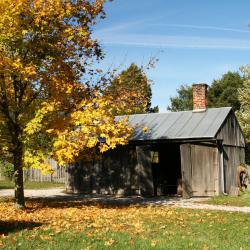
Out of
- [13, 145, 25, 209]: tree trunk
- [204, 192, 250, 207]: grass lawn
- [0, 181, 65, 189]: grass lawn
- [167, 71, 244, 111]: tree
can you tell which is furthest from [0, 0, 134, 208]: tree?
[167, 71, 244, 111]: tree

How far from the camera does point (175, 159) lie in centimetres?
2723

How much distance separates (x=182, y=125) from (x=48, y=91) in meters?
9.83

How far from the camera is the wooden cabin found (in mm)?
23062

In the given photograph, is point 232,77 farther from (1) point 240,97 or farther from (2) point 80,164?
(2) point 80,164

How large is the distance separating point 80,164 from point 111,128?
11756 millimetres

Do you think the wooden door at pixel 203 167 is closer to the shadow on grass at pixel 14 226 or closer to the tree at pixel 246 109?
the shadow on grass at pixel 14 226

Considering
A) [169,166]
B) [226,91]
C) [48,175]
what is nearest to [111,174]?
[169,166]

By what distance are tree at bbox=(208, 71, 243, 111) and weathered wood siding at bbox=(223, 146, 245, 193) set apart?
34064 mm

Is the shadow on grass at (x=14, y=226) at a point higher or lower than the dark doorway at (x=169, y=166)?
lower

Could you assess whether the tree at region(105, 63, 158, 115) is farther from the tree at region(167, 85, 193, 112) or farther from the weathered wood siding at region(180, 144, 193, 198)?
the tree at region(167, 85, 193, 112)

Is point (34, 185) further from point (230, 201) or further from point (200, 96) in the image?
point (230, 201)

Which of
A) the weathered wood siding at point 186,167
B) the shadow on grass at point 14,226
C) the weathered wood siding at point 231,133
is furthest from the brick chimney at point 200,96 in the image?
the shadow on grass at point 14,226

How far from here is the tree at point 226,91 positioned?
198ft

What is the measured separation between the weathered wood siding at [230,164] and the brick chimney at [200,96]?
273 centimetres
